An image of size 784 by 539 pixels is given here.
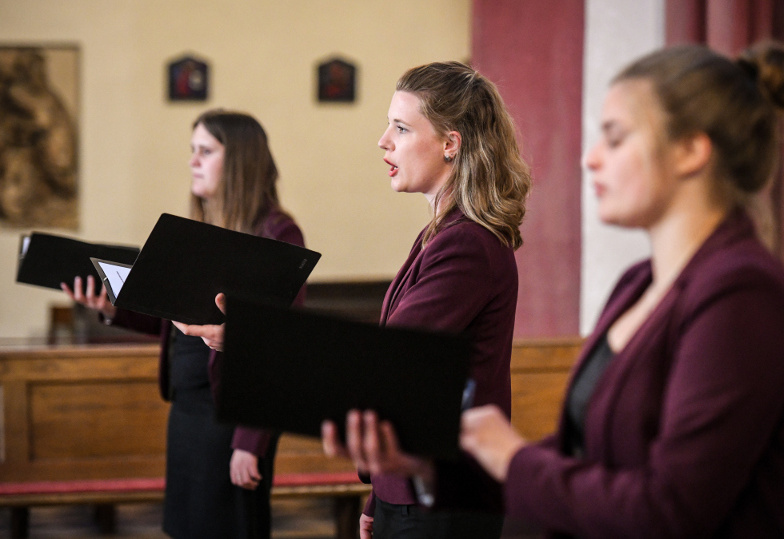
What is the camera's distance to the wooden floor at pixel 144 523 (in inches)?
175

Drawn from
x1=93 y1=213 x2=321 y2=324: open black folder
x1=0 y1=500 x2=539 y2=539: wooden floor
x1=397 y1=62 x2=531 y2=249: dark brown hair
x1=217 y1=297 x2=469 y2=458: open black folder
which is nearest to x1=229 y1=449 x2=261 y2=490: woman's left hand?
x1=93 y1=213 x2=321 y2=324: open black folder

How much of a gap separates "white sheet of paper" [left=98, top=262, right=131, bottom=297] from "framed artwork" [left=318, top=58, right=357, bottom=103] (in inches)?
261

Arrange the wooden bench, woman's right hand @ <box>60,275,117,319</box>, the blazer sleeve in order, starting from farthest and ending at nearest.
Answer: the wooden bench
woman's right hand @ <box>60,275,117,319</box>
the blazer sleeve

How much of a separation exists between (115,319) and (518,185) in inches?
60.5

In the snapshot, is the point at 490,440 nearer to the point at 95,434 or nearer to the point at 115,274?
the point at 115,274

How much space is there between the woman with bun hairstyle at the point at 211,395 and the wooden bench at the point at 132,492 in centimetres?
112

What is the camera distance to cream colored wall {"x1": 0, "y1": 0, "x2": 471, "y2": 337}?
843 cm

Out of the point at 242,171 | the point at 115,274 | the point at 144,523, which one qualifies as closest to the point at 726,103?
the point at 115,274

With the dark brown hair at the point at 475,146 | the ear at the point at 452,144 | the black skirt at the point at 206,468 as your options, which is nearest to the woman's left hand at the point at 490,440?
the dark brown hair at the point at 475,146

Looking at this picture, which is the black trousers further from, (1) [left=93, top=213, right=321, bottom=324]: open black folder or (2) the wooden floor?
(2) the wooden floor

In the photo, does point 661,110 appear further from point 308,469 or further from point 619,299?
point 308,469

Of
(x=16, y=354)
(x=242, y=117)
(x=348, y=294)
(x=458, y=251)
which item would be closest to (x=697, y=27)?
(x=242, y=117)

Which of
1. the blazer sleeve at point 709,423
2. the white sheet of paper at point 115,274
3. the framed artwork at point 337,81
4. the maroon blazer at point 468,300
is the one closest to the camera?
the blazer sleeve at point 709,423

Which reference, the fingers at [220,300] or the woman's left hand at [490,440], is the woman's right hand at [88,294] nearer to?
the fingers at [220,300]
